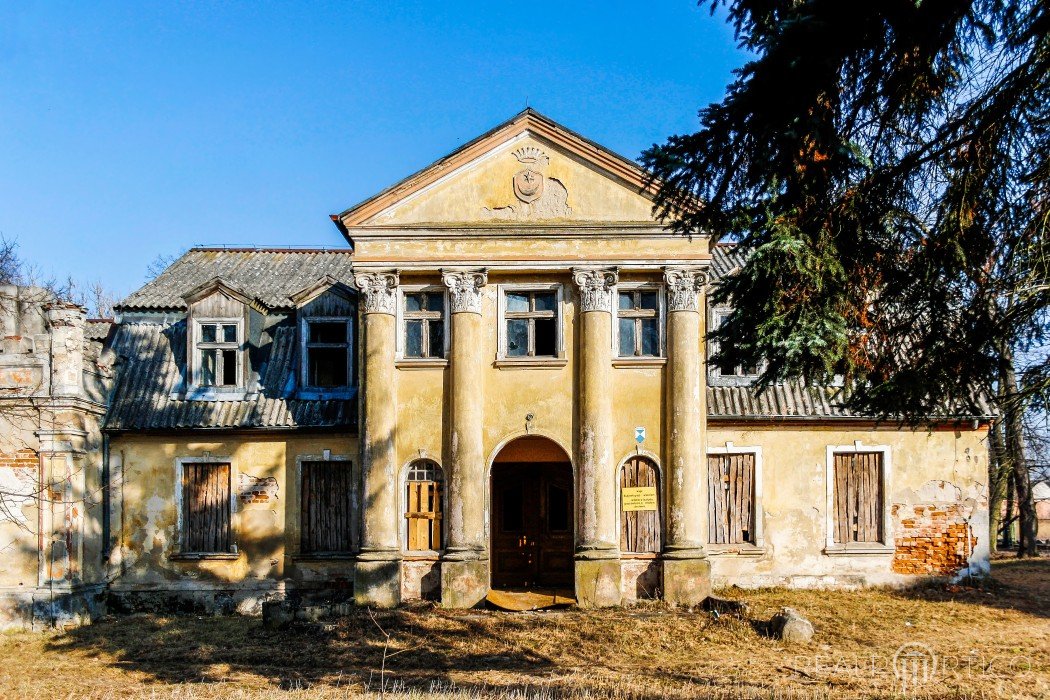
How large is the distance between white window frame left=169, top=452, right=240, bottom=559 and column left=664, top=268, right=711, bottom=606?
27.2ft

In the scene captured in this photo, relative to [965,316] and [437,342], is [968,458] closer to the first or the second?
[437,342]

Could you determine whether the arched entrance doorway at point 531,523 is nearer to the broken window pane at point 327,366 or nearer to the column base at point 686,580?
the column base at point 686,580

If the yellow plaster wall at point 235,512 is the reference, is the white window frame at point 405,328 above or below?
above

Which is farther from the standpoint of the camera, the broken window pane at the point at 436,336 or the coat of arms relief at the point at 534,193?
the broken window pane at the point at 436,336

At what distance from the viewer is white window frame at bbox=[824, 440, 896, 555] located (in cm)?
1992

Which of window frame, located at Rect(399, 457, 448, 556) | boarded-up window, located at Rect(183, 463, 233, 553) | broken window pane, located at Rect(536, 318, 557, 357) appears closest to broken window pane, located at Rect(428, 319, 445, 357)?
broken window pane, located at Rect(536, 318, 557, 357)

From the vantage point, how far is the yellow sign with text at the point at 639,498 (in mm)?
18359

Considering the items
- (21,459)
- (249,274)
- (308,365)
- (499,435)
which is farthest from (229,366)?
(499,435)

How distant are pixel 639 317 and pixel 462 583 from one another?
229 inches

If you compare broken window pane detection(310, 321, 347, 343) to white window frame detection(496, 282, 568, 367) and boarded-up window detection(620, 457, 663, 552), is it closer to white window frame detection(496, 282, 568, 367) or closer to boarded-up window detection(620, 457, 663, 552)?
white window frame detection(496, 282, 568, 367)

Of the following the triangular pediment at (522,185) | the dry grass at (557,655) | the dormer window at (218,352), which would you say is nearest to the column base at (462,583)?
the dry grass at (557,655)

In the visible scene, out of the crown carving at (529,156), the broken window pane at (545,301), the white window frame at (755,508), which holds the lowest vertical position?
the white window frame at (755,508)

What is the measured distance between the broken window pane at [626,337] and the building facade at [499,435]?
42mm

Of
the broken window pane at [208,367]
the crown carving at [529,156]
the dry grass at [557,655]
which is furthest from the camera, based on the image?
the broken window pane at [208,367]
